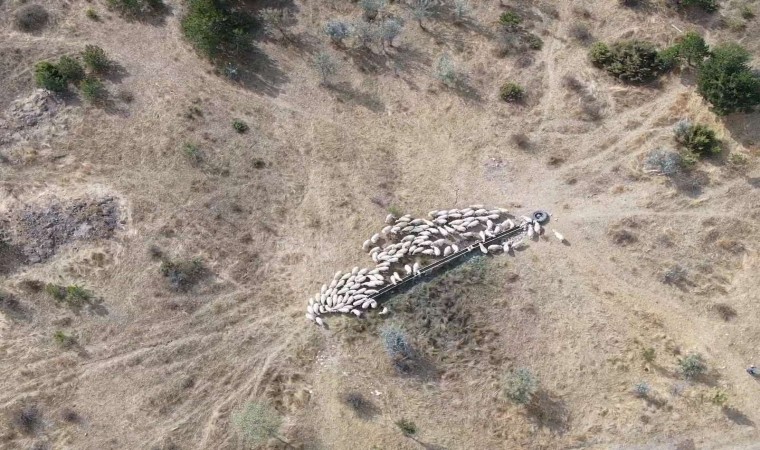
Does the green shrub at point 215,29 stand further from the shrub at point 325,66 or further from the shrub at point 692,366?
the shrub at point 692,366

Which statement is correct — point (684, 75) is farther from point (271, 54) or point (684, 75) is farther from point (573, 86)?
point (271, 54)

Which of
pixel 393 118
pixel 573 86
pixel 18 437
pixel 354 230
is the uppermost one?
pixel 573 86

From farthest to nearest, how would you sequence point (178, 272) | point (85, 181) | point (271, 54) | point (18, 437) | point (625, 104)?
1. point (271, 54)
2. point (625, 104)
3. point (85, 181)
4. point (178, 272)
5. point (18, 437)

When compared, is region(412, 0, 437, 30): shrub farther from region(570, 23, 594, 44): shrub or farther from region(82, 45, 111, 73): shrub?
region(82, 45, 111, 73): shrub

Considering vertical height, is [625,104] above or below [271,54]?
above

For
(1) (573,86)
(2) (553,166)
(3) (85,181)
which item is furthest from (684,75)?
(3) (85,181)

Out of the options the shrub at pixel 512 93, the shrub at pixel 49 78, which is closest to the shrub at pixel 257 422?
the shrub at pixel 512 93
